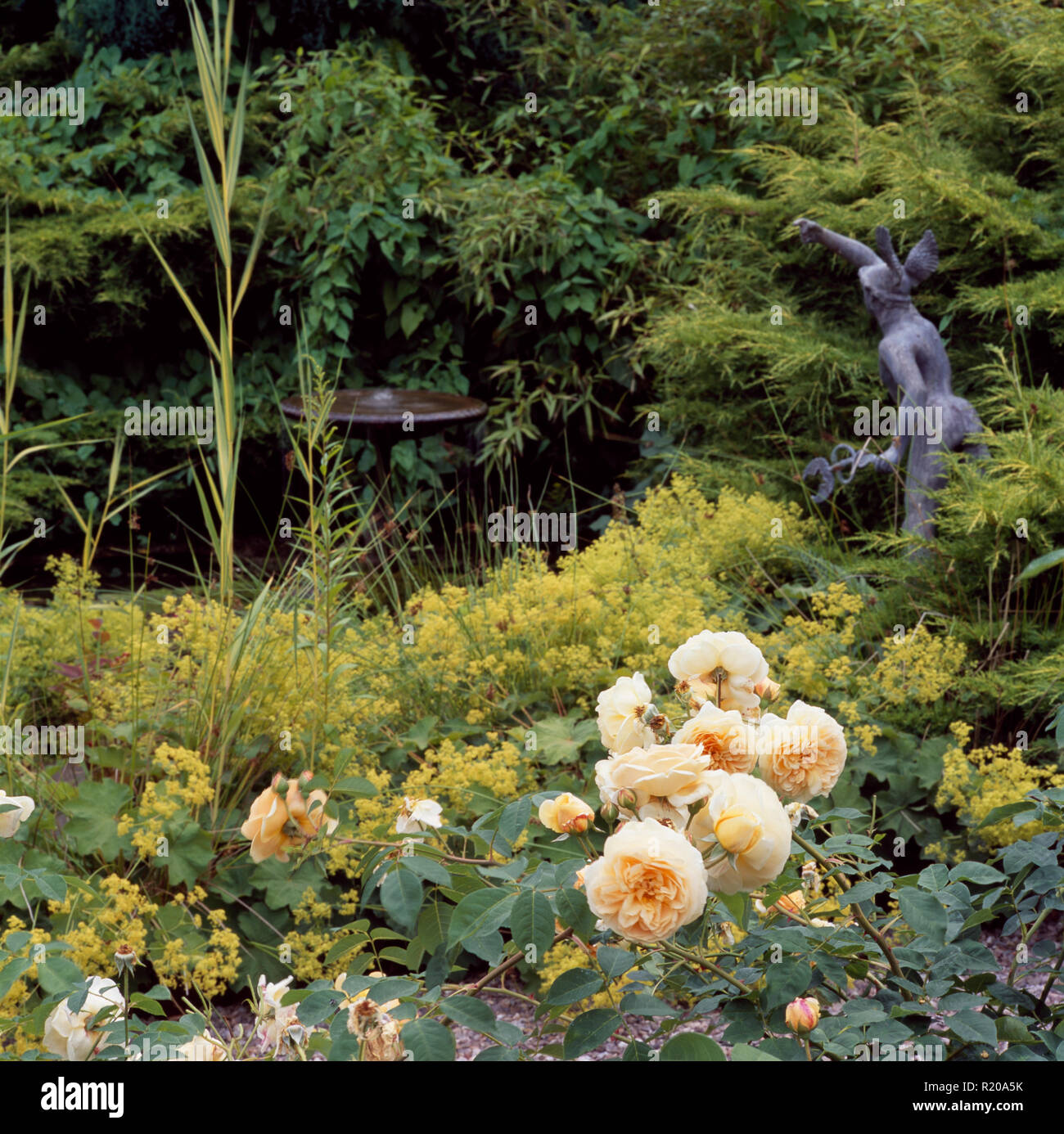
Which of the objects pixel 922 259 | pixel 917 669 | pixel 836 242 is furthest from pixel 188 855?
pixel 922 259

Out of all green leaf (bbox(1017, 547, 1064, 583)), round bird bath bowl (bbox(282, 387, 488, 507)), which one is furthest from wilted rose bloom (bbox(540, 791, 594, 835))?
round bird bath bowl (bbox(282, 387, 488, 507))

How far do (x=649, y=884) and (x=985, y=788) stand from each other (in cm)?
157

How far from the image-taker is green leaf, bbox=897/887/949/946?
3.50ft

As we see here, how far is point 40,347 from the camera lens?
5980 mm

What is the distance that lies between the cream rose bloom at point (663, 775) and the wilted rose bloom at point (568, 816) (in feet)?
0.24

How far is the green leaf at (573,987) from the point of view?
967mm

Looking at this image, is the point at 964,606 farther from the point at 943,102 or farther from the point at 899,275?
the point at 943,102

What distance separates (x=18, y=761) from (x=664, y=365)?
3065mm

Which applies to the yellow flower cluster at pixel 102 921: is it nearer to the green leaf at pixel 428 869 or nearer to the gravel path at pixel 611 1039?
the gravel path at pixel 611 1039

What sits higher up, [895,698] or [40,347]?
[40,347]

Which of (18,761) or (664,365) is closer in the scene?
(18,761)

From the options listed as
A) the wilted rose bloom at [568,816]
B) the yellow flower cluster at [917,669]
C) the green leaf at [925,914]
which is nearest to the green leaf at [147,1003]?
the wilted rose bloom at [568,816]

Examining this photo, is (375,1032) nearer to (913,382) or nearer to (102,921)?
(102,921)
